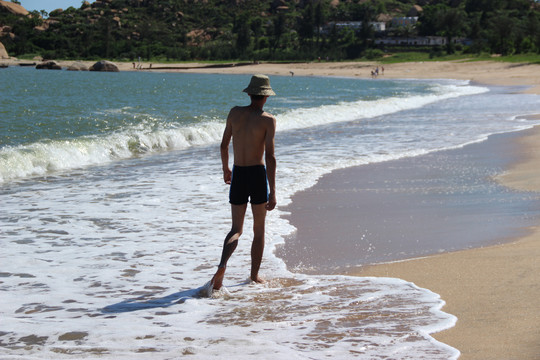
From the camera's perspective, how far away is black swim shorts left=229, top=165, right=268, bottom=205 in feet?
18.5

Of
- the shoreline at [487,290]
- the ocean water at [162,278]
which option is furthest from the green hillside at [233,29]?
the shoreline at [487,290]

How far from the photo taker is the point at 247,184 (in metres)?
5.65

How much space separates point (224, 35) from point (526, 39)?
87.1 m

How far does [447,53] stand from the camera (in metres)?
108

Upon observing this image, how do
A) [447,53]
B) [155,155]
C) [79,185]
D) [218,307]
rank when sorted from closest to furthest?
[218,307]
[79,185]
[155,155]
[447,53]

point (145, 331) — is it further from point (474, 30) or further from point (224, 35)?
point (224, 35)

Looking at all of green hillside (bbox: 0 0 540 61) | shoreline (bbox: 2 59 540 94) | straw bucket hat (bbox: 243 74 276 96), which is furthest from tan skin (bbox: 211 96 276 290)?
green hillside (bbox: 0 0 540 61)

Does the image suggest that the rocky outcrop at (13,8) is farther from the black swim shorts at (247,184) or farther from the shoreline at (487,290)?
the shoreline at (487,290)

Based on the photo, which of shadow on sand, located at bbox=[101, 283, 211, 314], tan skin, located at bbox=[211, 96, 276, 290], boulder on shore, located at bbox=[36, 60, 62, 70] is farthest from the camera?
boulder on shore, located at bbox=[36, 60, 62, 70]

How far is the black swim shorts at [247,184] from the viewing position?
5.64m

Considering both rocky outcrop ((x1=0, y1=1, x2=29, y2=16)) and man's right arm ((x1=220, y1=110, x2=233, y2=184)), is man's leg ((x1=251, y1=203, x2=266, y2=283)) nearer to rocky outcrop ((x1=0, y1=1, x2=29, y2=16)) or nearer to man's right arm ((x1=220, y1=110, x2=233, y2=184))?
man's right arm ((x1=220, y1=110, x2=233, y2=184))

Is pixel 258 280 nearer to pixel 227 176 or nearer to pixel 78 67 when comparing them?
pixel 227 176

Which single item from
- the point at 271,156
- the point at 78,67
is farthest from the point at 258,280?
the point at 78,67

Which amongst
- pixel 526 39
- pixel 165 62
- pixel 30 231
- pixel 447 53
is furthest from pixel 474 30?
pixel 30 231
